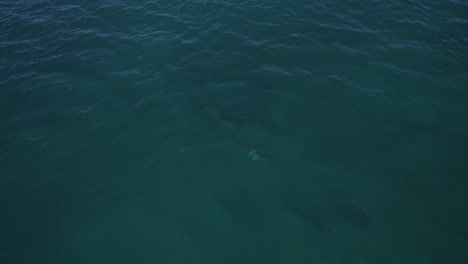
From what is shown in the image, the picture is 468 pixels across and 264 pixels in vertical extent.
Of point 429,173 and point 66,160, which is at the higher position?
point 429,173

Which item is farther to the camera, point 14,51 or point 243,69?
point 14,51

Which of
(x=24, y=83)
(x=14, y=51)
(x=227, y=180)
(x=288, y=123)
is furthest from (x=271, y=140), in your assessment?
(x=14, y=51)

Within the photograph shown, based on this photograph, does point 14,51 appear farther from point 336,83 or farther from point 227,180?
point 336,83

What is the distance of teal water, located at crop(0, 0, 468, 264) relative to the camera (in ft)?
88.2

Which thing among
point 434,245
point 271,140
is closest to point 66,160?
point 271,140

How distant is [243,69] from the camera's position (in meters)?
38.3

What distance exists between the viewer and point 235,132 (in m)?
33.4

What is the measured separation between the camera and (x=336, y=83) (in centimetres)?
3666

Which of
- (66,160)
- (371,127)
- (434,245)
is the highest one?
(371,127)

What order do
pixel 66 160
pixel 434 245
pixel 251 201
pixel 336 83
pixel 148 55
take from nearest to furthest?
pixel 434 245
pixel 251 201
pixel 66 160
pixel 336 83
pixel 148 55

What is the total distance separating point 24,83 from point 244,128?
2464 cm

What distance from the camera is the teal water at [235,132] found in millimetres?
26891

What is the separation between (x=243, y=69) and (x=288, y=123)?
8344mm

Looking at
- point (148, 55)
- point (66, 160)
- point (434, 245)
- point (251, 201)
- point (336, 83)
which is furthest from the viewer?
point (148, 55)
